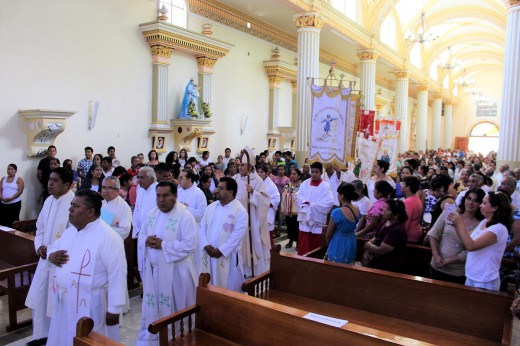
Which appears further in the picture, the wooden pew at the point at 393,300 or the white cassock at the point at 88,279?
the wooden pew at the point at 393,300

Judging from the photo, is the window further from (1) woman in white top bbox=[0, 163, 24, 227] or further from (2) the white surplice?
(2) the white surplice

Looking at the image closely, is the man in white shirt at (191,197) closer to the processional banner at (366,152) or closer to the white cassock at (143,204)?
the white cassock at (143,204)

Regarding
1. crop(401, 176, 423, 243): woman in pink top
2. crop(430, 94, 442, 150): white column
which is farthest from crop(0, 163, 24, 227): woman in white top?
crop(430, 94, 442, 150): white column

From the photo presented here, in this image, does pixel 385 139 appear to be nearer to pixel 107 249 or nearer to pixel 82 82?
pixel 82 82

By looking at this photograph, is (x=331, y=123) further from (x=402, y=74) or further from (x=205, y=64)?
(x=402, y=74)

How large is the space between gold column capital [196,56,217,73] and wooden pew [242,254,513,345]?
8377 millimetres

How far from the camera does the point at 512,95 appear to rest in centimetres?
1073

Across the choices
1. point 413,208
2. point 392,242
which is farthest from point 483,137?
point 392,242

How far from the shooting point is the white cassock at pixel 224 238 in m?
4.59

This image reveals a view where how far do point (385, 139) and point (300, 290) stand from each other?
22.3 feet

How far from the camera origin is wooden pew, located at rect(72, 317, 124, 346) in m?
2.48

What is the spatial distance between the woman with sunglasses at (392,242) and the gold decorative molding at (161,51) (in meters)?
7.70

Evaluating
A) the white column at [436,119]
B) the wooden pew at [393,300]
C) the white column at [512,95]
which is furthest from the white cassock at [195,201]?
the white column at [436,119]

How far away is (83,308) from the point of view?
317 cm
